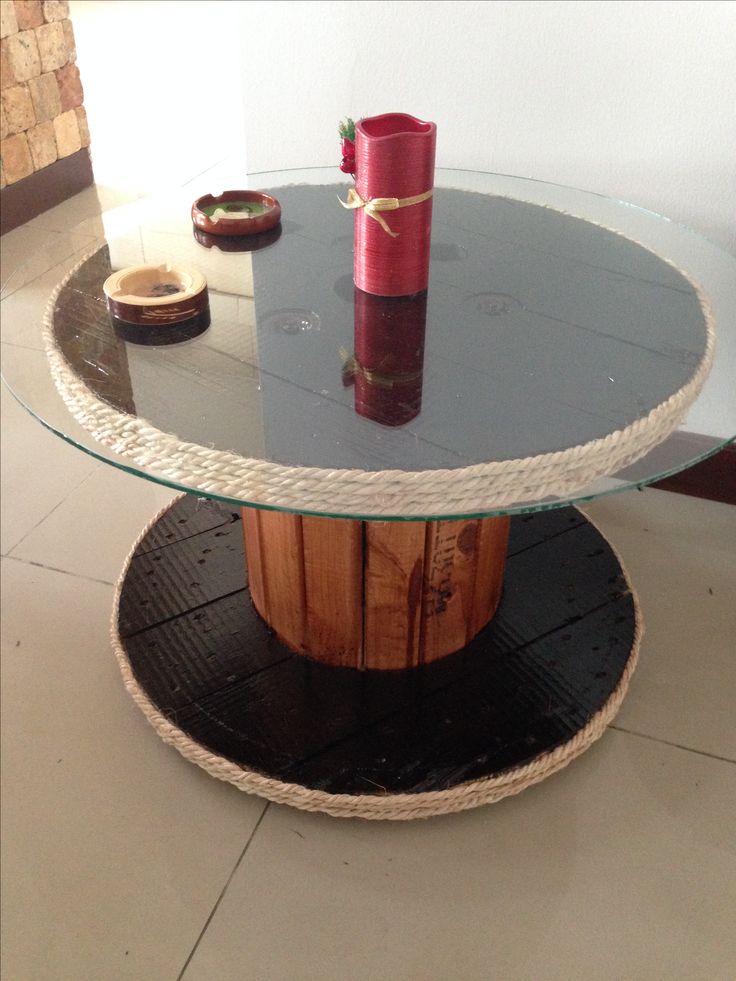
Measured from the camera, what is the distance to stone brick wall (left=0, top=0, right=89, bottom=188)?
3215 mm

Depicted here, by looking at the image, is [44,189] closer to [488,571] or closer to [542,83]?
[542,83]

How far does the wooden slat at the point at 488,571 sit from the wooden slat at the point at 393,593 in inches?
4.8

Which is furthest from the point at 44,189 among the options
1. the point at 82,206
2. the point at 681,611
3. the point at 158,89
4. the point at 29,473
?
the point at 681,611

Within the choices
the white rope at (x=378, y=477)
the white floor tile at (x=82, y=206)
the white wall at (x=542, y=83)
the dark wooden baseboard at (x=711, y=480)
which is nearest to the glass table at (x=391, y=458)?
the white rope at (x=378, y=477)

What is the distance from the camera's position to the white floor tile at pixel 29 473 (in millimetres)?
2012

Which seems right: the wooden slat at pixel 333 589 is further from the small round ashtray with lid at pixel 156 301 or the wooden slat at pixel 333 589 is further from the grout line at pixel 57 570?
the grout line at pixel 57 570

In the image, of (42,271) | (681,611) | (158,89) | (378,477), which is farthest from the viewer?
(158,89)

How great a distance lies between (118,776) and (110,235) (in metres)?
0.99

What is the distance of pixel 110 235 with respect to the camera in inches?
63.2

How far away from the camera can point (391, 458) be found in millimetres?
987

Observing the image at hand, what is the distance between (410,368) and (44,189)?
3.00m

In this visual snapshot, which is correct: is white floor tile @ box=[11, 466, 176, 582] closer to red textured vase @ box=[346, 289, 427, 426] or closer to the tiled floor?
the tiled floor

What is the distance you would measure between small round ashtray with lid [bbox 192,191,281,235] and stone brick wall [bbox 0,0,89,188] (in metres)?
2.14

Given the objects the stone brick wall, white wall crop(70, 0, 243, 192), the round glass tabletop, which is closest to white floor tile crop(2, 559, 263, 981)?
the round glass tabletop
